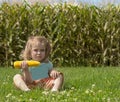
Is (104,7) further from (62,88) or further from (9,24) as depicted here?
(62,88)

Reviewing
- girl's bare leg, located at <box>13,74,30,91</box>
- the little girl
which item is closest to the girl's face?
the little girl

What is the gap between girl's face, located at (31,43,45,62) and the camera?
674 centimetres

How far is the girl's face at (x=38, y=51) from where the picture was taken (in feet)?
22.1

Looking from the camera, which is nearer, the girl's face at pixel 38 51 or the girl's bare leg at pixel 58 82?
the girl's bare leg at pixel 58 82

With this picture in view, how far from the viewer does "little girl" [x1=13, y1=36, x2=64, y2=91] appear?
6488 mm

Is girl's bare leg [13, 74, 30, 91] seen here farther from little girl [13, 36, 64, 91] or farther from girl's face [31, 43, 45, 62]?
girl's face [31, 43, 45, 62]

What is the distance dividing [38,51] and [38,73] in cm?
30

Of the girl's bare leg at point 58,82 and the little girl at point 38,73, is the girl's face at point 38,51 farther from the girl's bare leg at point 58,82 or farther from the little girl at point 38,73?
the girl's bare leg at point 58,82

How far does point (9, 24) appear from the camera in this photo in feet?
42.9

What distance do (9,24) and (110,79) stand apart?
19.1 ft

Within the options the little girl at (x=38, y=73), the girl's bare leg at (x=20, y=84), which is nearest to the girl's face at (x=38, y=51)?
the little girl at (x=38, y=73)

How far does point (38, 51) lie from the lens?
675 centimetres

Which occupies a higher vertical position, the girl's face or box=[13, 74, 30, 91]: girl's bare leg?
the girl's face

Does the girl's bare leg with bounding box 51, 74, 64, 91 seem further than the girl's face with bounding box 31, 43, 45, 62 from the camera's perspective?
No
